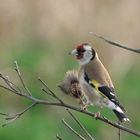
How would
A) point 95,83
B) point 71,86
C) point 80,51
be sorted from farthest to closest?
point 80,51 < point 95,83 < point 71,86

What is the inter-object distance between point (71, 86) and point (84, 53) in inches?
31.6

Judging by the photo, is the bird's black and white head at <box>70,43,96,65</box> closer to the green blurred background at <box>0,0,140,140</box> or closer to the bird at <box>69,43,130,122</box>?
the bird at <box>69,43,130,122</box>

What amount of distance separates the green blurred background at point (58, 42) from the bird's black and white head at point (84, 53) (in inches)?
109

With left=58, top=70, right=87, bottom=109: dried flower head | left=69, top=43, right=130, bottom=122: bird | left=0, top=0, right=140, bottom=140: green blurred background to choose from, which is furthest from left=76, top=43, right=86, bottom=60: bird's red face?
left=0, top=0, right=140, bottom=140: green blurred background

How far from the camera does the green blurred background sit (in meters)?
8.33

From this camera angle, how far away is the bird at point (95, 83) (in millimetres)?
4750

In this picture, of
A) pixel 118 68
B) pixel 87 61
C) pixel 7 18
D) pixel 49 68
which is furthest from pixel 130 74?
pixel 87 61

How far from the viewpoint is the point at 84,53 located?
16.6 ft

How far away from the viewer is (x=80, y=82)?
15.7 ft

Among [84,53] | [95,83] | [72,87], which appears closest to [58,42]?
[84,53]

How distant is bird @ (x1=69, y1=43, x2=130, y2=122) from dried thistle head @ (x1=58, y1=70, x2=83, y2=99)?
34 centimetres

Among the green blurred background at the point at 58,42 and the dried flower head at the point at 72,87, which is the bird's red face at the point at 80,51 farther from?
the green blurred background at the point at 58,42

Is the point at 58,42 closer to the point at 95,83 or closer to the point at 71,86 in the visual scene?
the point at 95,83

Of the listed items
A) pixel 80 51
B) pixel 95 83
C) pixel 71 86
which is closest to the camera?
pixel 71 86
